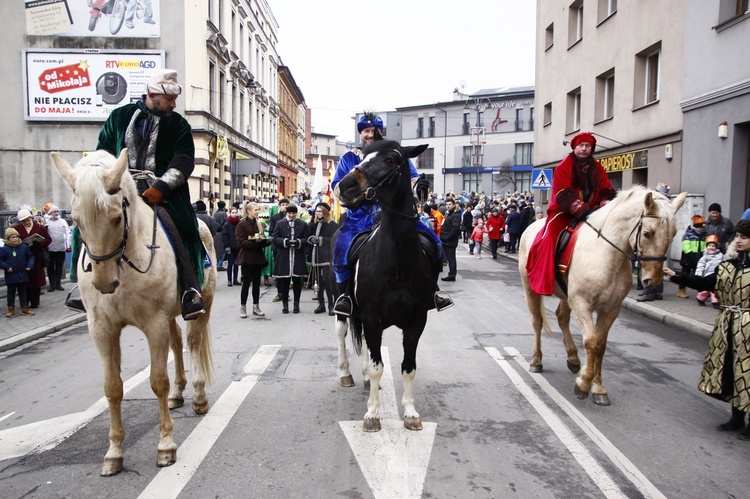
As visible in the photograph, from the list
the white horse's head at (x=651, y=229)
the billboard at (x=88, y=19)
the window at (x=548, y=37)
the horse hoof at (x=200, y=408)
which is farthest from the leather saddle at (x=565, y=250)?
the billboard at (x=88, y=19)

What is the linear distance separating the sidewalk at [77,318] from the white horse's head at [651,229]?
448 centimetres

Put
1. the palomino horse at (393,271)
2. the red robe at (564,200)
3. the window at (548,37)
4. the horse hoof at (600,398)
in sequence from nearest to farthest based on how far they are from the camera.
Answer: the palomino horse at (393,271)
the horse hoof at (600,398)
the red robe at (564,200)
the window at (548,37)

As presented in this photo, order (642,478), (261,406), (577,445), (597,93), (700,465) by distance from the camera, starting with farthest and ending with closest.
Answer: (597,93) < (261,406) < (577,445) < (700,465) < (642,478)

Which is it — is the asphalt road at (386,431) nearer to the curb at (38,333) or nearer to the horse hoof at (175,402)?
the horse hoof at (175,402)

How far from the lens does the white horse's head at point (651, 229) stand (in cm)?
501

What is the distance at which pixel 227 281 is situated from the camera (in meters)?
15.9

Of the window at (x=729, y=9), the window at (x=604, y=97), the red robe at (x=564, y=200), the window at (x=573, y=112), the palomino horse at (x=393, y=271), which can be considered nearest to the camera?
the palomino horse at (x=393, y=271)

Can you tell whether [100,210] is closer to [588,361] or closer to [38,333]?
[588,361]

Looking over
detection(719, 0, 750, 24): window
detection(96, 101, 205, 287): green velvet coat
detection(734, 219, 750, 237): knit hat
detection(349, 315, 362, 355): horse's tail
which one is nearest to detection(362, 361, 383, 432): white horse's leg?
detection(349, 315, 362, 355): horse's tail

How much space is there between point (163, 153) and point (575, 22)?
2229cm

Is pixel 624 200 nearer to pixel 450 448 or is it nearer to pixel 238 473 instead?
pixel 450 448

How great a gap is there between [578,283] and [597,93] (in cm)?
1687

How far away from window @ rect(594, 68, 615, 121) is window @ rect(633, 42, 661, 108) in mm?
2386

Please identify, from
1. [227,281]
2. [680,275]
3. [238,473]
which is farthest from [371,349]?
[227,281]
